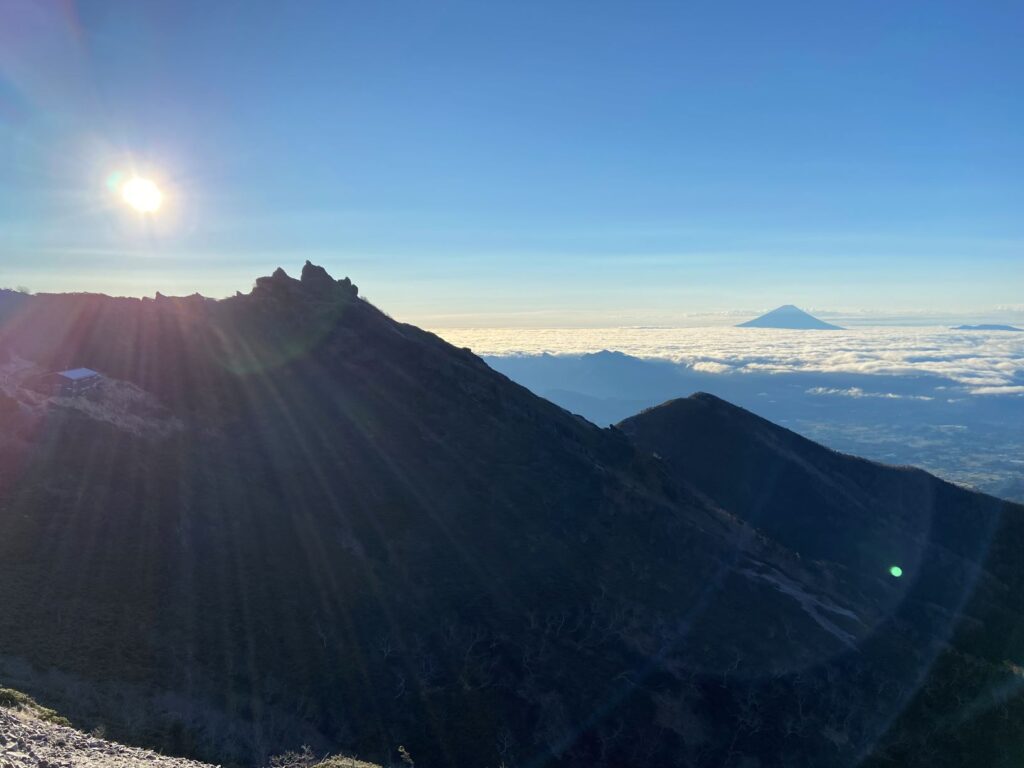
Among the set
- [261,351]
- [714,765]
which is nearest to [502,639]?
[714,765]

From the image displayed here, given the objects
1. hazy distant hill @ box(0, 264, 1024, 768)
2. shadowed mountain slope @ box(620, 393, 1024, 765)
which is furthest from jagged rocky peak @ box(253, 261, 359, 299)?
shadowed mountain slope @ box(620, 393, 1024, 765)

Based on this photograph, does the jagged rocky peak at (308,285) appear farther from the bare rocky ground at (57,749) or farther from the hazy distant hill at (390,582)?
the bare rocky ground at (57,749)

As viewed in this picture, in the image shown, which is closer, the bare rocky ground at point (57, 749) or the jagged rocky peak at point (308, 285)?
the bare rocky ground at point (57, 749)

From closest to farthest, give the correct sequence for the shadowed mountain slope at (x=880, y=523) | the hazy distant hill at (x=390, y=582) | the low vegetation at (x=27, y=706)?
the low vegetation at (x=27, y=706) < the hazy distant hill at (x=390, y=582) < the shadowed mountain slope at (x=880, y=523)

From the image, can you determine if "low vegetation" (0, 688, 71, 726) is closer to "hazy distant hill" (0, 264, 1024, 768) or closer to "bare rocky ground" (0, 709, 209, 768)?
"bare rocky ground" (0, 709, 209, 768)

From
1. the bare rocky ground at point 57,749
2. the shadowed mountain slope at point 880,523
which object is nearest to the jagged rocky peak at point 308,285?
the shadowed mountain slope at point 880,523

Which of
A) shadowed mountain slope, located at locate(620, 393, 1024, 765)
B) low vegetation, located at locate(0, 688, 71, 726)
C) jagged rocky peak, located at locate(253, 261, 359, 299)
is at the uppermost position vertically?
jagged rocky peak, located at locate(253, 261, 359, 299)
